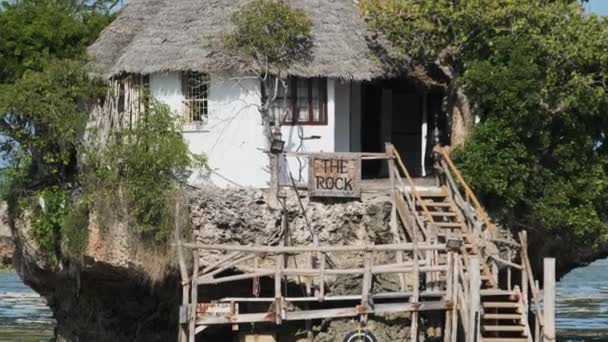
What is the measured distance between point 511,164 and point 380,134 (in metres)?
5.34

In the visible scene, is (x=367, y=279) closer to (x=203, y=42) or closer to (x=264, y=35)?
(x=264, y=35)

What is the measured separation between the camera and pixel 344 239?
3297 cm

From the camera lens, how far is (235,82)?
34.1 meters

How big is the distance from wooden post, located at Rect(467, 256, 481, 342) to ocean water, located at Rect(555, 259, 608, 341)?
1777 centimetres

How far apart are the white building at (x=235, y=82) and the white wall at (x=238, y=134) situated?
0.07ft

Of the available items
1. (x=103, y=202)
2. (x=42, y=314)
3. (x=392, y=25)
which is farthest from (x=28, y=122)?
(x=42, y=314)

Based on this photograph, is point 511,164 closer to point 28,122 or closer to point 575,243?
point 575,243

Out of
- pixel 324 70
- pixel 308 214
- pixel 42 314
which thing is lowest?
pixel 42 314

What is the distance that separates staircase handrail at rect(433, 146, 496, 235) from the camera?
108 ft

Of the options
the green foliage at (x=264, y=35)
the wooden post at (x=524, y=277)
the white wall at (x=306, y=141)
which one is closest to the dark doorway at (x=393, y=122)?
the white wall at (x=306, y=141)

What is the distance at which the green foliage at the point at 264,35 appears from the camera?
109 ft

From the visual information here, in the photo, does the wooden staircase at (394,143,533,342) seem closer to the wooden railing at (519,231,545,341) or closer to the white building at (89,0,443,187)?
the wooden railing at (519,231,545,341)

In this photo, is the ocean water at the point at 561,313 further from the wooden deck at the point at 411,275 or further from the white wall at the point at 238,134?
the wooden deck at the point at 411,275

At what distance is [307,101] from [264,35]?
6.34 feet
